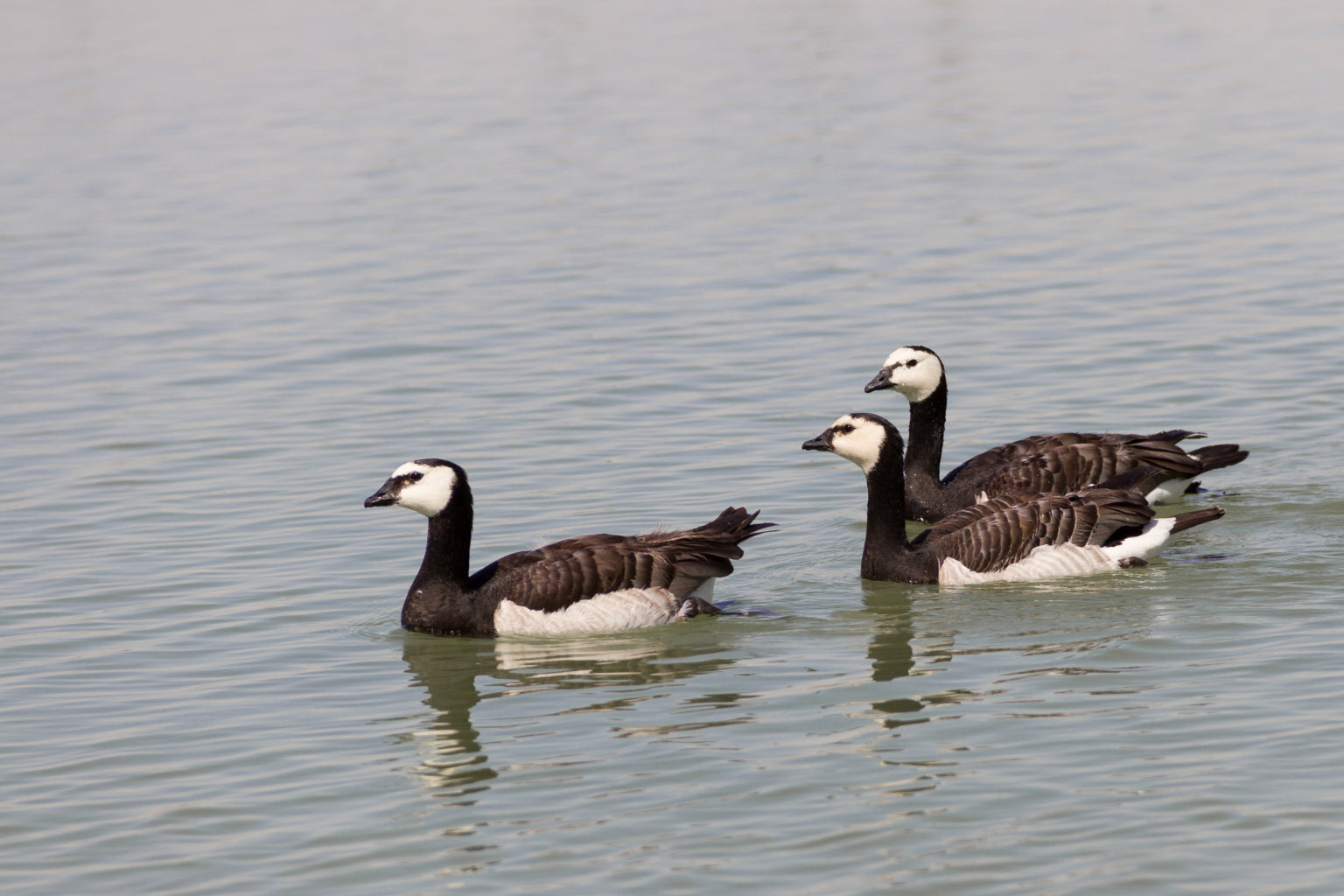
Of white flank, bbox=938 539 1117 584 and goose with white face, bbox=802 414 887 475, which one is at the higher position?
goose with white face, bbox=802 414 887 475

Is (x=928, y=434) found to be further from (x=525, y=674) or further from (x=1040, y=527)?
(x=525, y=674)

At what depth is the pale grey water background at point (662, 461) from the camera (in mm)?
10727

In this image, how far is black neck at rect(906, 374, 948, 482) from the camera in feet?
59.2

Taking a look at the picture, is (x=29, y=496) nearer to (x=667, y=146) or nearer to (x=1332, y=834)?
(x=1332, y=834)

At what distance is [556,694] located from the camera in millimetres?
13078

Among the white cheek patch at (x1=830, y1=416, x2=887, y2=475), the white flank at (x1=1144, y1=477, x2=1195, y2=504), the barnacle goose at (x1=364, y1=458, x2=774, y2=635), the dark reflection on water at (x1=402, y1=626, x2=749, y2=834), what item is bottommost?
the dark reflection on water at (x1=402, y1=626, x2=749, y2=834)

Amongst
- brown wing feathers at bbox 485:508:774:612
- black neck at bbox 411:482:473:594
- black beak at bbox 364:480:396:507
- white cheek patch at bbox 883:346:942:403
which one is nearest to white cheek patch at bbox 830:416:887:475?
brown wing feathers at bbox 485:508:774:612

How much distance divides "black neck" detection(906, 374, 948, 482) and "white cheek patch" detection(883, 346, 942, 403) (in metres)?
0.13

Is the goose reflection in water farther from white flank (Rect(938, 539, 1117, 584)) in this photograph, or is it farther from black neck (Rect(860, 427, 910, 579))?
white flank (Rect(938, 539, 1117, 584))

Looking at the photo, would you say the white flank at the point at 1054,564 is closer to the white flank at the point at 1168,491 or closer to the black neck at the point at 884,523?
the black neck at the point at 884,523

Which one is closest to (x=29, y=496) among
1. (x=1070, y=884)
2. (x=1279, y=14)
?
(x=1070, y=884)

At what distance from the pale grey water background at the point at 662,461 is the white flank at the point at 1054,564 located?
209 mm

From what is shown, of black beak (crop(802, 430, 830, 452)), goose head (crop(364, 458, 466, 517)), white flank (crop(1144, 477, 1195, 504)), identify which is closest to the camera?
goose head (crop(364, 458, 466, 517))

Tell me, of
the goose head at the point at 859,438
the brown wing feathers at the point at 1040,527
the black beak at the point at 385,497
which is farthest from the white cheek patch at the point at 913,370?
the black beak at the point at 385,497
